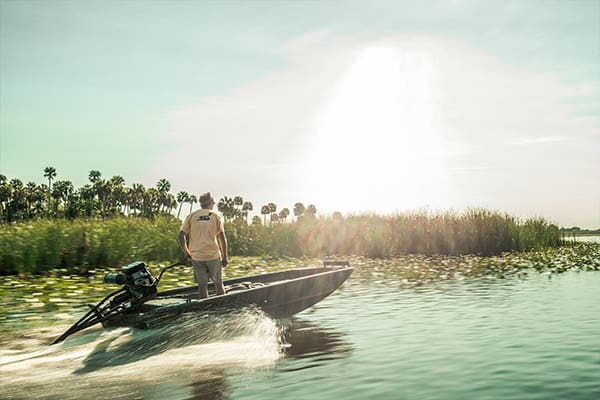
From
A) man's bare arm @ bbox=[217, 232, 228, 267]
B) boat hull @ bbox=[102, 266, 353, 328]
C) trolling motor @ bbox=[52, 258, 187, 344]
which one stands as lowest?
boat hull @ bbox=[102, 266, 353, 328]

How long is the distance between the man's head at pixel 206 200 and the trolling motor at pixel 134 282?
1660 millimetres

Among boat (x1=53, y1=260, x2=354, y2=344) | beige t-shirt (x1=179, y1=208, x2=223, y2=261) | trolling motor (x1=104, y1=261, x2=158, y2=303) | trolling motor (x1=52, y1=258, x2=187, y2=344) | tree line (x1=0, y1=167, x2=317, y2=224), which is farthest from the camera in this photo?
tree line (x1=0, y1=167, x2=317, y2=224)

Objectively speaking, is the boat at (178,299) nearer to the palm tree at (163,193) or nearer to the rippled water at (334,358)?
the rippled water at (334,358)

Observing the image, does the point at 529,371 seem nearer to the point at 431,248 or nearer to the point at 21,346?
the point at 21,346

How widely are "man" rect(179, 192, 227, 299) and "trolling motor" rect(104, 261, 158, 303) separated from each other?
1088mm

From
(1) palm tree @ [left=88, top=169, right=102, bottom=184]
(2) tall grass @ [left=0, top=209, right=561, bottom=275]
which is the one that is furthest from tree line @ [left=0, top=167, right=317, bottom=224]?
(2) tall grass @ [left=0, top=209, right=561, bottom=275]

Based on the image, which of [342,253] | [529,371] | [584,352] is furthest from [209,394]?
[342,253]

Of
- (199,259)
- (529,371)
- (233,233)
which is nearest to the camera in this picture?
(529,371)

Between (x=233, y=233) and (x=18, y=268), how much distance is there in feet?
42.2

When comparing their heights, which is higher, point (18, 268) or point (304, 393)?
point (18, 268)

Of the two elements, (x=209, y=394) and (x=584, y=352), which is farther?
(x=584, y=352)

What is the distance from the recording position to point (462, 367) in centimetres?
839

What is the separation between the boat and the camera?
9.27 meters

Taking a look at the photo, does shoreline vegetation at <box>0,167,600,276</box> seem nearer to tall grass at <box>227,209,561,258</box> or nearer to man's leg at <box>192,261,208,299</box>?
tall grass at <box>227,209,561,258</box>
